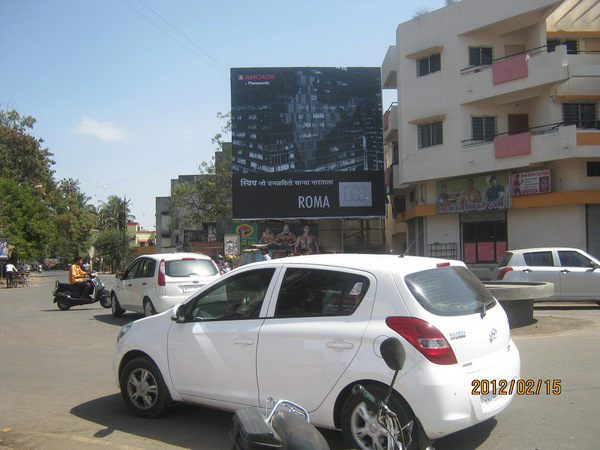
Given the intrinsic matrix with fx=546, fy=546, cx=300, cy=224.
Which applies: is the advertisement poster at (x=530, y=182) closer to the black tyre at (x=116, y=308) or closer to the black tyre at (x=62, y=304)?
the black tyre at (x=116, y=308)

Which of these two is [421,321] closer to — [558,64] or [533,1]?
[558,64]

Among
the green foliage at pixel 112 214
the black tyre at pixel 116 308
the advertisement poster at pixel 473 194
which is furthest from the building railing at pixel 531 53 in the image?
the green foliage at pixel 112 214

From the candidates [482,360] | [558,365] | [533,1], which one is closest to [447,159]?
[533,1]

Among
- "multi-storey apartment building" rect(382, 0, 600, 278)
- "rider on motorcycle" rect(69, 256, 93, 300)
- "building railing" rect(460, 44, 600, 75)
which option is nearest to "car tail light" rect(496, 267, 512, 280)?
"multi-storey apartment building" rect(382, 0, 600, 278)

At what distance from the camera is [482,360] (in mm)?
4340

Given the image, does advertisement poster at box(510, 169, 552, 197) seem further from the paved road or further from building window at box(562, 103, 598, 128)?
the paved road

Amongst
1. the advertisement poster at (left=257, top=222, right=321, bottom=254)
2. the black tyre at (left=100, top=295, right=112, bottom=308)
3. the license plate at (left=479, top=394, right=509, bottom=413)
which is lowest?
the black tyre at (left=100, top=295, right=112, bottom=308)

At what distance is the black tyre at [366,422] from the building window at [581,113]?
25225 millimetres

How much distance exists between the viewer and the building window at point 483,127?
27594mm

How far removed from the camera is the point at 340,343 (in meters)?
4.34

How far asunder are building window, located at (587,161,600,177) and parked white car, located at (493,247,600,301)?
11.8m

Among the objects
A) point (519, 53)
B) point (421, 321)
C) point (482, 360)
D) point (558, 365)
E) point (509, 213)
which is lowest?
point (558, 365)

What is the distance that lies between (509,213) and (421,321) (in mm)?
24369

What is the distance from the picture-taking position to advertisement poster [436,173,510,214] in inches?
1038
